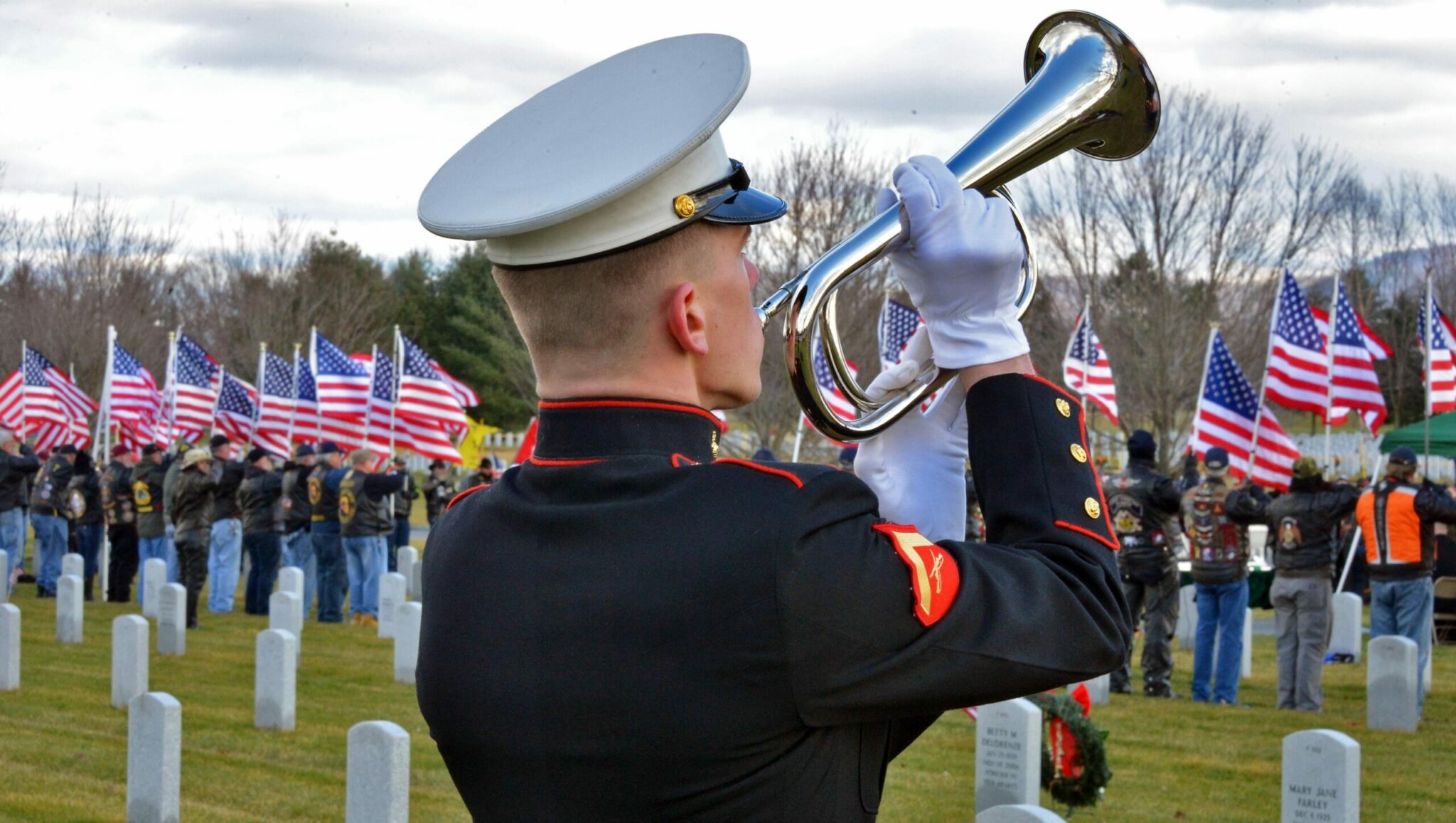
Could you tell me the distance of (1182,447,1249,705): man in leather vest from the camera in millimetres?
13125

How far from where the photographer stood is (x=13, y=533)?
21.5 m

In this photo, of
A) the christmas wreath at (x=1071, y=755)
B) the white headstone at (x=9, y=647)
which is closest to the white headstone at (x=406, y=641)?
the white headstone at (x=9, y=647)

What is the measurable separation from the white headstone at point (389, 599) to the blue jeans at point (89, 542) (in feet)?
25.3

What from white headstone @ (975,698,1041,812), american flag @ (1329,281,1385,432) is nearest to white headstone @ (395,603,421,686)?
white headstone @ (975,698,1041,812)

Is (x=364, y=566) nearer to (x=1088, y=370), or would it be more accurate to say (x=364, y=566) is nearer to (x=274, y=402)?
(x=274, y=402)

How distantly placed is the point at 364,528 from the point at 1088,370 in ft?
33.8

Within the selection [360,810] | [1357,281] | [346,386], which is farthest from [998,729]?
[1357,281]

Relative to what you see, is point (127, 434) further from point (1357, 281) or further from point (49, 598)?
point (1357, 281)

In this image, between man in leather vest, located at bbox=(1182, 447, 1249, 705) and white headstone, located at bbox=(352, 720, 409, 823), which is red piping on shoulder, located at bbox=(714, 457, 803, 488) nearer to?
white headstone, located at bbox=(352, 720, 409, 823)

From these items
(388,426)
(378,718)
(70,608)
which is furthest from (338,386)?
(378,718)

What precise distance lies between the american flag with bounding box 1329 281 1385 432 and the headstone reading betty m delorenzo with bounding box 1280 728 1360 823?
9585 millimetres

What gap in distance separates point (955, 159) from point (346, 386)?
67.9ft

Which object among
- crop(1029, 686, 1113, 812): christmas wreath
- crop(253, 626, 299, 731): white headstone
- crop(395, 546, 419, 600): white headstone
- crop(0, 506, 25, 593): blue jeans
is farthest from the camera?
crop(0, 506, 25, 593): blue jeans

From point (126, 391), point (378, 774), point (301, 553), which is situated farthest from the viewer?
point (126, 391)
